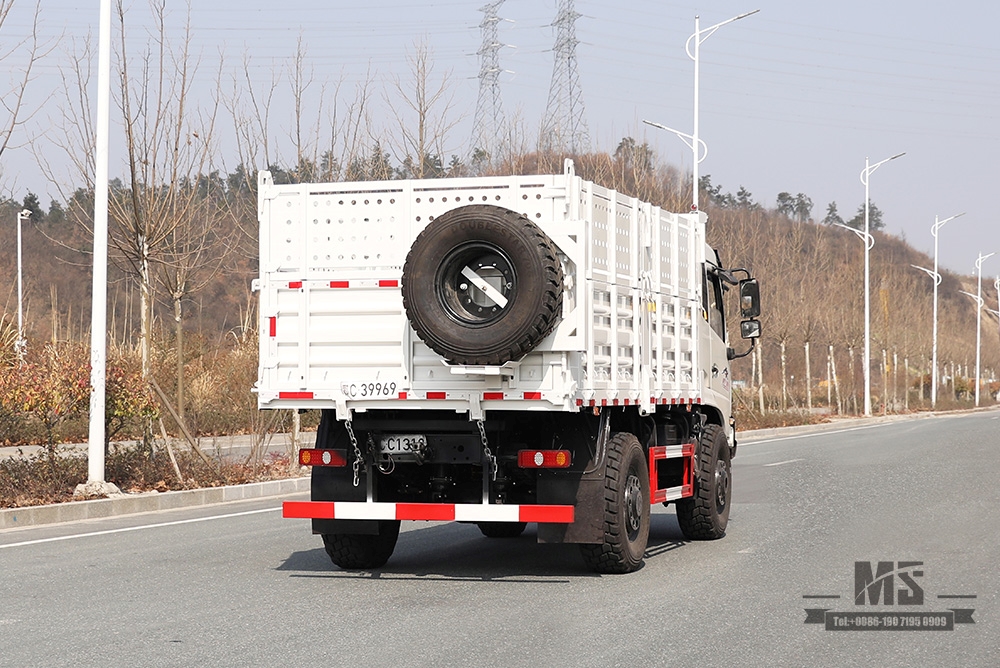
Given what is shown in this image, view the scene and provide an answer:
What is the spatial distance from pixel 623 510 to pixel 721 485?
3278mm

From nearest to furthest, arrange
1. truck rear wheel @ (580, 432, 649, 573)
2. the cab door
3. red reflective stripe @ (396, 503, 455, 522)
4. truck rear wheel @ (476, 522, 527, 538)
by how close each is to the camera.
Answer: red reflective stripe @ (396, 503, 455, 522) < truck rear wheel @ (580, 432, 649, 573) < truck rear wheel @ (476, 522, 527, 538) < the cab door

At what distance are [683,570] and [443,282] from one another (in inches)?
122

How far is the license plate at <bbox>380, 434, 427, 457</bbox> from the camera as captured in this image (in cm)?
966

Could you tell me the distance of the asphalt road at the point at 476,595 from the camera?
701 cm

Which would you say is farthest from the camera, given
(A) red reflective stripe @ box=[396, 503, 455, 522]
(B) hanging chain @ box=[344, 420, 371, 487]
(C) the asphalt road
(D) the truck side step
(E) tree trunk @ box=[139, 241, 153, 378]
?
(E) tree trunk @ box=[139, 241, 153, 378]

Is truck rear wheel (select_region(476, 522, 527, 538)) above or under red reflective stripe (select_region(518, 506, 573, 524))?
under

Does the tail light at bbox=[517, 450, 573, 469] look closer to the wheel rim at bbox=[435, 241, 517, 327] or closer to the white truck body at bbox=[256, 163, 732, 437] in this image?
the white truck body at bbox=[256, 163, 732, 437]

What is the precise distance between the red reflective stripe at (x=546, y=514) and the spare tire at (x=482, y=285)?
1140mm

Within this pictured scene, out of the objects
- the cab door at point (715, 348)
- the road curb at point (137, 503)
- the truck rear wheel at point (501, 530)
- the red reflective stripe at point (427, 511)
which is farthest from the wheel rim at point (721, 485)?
the road curb at point (137, 503)

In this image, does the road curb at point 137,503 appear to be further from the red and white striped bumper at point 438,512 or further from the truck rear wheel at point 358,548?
the red and white striped bumper at point 438,512

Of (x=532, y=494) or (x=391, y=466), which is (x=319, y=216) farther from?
(x=532, y=494)

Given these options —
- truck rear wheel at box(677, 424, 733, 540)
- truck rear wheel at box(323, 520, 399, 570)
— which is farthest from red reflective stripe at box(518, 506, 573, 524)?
truck rear wheel at box(677, 424, 733, 540)

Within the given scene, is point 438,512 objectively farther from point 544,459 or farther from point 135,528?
point 135,528

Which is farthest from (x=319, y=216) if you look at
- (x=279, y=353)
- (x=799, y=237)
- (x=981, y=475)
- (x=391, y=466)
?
(x=799, y=237)
